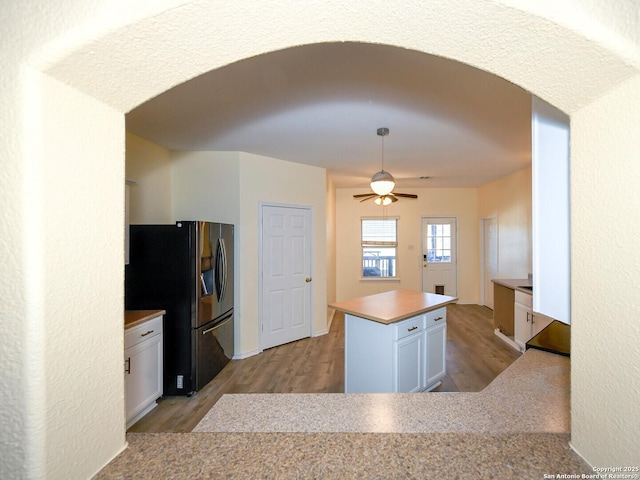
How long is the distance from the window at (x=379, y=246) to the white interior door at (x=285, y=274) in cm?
238

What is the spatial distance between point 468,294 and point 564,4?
6.81 m

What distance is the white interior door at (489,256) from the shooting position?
5.74m

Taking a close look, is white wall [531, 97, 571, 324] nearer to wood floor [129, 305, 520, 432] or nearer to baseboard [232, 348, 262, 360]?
wood floor [129, 305, 520, 432]

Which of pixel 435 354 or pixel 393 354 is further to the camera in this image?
pixel 435 354

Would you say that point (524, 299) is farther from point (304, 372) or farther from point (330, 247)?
point (330, 247)

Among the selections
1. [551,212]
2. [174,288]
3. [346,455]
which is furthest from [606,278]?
[174,288]

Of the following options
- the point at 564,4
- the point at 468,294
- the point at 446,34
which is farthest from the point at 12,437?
the point at 468,294

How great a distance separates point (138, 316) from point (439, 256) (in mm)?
5778

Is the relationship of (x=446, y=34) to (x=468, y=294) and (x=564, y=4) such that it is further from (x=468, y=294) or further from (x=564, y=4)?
(x=468, y=294)

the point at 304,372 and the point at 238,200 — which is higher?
the point at 238,200

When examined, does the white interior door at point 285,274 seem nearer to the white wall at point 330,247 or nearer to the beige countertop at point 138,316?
the white wall at point 330,247

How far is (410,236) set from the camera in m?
6.46

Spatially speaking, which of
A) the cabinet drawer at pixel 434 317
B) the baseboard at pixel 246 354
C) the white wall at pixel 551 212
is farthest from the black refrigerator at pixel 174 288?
the white wall at pixel 551 212

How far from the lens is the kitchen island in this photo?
2.35m
